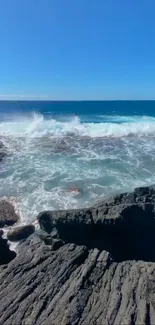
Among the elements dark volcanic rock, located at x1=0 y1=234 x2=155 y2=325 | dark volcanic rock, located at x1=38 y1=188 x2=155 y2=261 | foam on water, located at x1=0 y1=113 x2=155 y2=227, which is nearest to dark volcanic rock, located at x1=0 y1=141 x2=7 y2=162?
foam on water, located at x1=0 y1=113 x2=155 y2=227

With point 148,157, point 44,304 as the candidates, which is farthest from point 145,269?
point 148,157

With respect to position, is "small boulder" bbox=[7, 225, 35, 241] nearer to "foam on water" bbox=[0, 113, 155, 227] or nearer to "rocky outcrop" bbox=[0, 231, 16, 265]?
"foam on water" bbox=[0, 113, 155, 227]

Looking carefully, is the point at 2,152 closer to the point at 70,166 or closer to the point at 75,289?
the point at 70,166

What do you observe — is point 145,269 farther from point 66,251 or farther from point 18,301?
point 18,301

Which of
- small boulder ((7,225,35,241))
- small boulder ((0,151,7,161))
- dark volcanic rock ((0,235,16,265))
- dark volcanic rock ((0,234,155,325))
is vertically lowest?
small boulder ((7,225,35,241))

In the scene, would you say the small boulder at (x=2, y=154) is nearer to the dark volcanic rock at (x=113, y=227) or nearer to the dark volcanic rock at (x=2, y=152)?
the dark volcanic rock at (x=2, y=152)

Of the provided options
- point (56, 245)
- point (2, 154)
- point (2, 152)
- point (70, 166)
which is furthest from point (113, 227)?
point (2, 152)
